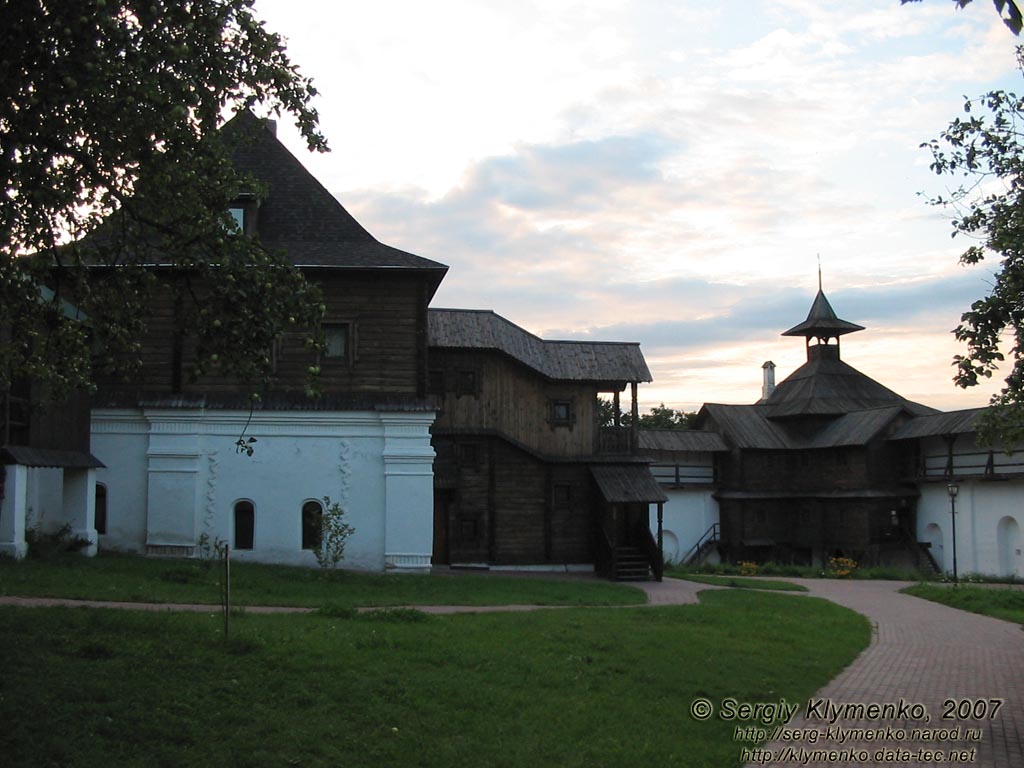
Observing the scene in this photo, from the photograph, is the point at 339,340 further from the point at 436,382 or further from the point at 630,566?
the point at 630,566

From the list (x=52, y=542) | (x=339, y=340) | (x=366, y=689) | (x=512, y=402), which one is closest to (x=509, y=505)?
(x=512, y=402)

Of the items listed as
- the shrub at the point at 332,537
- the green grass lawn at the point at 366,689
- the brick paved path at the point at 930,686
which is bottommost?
the brick paved path at the point at 930,686

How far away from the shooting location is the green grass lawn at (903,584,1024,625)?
→ 78.7 feet

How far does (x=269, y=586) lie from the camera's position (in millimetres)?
19500

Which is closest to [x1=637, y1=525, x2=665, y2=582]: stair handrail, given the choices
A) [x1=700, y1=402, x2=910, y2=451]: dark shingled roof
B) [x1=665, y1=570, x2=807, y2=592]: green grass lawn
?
[x1=665, y1=570, x2=807, y2=592]: green grass lawn

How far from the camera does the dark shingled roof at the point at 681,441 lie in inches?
1839

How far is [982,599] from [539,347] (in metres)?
14.7

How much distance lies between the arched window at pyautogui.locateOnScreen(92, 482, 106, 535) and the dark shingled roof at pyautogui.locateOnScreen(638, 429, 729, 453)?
27.0 meters

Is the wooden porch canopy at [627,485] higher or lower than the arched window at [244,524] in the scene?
higher

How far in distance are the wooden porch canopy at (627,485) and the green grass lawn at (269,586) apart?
17.5ft

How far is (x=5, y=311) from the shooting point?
10.6 metres

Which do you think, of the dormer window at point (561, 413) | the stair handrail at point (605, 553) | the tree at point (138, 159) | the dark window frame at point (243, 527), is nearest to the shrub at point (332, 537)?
the dark window frame at point (243, 527)

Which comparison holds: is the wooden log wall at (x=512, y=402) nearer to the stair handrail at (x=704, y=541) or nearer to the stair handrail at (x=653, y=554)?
the stair handrail at (x=653, y=554)

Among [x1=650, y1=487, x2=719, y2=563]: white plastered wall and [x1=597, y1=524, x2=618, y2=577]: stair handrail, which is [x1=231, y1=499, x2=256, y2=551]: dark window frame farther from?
[x1=650, y1=487, x2=719, y2=563]: white plastered wall
